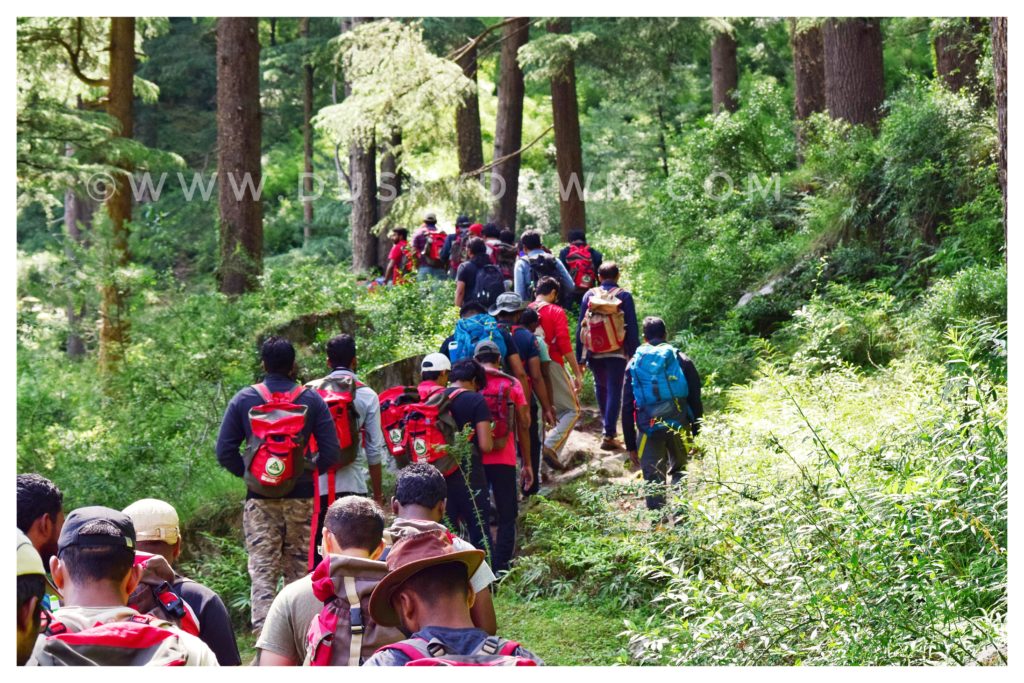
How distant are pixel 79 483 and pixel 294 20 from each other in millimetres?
33146

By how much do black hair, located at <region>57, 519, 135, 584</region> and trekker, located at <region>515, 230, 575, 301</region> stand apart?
825 centimetres

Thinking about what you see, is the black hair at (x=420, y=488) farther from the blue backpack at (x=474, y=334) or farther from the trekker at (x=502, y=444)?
the blue backpack at (x=474, y=334)

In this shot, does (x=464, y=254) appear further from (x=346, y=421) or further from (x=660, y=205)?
(x=346, y=421)

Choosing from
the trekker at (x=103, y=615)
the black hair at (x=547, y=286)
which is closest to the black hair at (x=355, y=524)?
the trekker at (x=103, y=615)

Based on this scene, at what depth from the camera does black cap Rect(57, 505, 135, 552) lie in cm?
377

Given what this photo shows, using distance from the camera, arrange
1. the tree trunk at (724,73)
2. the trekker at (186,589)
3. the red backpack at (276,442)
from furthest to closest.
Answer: the tree trunk at (724,73)
the red backpack at (276,442)
the trekker at (186,589)

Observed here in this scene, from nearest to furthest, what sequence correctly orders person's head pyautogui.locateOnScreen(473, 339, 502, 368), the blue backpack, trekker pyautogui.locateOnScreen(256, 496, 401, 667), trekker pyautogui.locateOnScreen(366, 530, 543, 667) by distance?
1. trekker pyautogui.locateOnScreen(366, 530, 543, 667)
2. trekker pyautogui.locateOnScreen(256, 496, 401, 667)
3. person's head pyautogui.locateOnScreen(473, 339, 502, 368)
4. the blue backpack

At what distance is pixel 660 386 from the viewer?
29.6 ft

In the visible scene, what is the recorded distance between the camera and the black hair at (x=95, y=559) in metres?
3.77

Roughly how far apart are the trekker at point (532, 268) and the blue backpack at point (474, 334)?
241cm

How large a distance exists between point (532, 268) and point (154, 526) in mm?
7633

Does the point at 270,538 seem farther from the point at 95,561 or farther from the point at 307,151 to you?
the point at 307,151

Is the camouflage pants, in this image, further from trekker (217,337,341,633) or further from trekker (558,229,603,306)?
trekker (558,229,603,306)

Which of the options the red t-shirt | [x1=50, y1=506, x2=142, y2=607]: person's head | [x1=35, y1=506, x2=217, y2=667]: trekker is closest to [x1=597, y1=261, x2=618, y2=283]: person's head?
the red t-shirt
